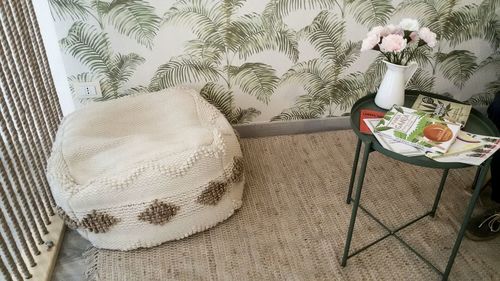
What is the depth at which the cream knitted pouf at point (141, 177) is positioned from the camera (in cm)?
154

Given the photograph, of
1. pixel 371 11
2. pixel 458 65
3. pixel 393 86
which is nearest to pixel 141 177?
pixel 393 86

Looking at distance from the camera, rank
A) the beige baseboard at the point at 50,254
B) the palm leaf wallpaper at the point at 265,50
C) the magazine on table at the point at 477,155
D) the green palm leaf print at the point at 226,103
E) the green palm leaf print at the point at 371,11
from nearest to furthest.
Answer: the magazine on table at the point at 477,155 < the beige baseboard at the point at 50,254 < the palm leaf wallpaper at the point at 265,50 < the green palm leaf print at the point at 371,11 < the green palm leaf print at the point at 226,103

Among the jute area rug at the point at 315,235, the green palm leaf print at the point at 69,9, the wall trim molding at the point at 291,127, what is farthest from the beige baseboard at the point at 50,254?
the wall trim molding at the point at 291,127

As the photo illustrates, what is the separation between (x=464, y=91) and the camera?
2420mm

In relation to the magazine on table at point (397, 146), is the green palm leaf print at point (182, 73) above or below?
below

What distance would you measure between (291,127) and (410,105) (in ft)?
2.88

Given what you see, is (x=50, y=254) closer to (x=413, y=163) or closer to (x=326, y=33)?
(x=413, y=163)

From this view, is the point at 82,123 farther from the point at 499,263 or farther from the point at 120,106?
the point at 499,263

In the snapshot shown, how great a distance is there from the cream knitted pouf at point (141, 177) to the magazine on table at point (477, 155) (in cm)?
85

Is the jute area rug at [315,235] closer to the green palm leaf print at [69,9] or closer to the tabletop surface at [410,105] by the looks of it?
the tabletop surface at [410,105]

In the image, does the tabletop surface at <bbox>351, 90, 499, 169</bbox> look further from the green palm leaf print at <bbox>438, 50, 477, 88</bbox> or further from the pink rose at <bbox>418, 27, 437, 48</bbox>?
the green palm leaf print at <bbox>438, 50, 477, 88</bbox>

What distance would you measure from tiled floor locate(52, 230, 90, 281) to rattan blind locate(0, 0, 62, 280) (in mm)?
87

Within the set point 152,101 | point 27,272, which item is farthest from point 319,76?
point 27,272

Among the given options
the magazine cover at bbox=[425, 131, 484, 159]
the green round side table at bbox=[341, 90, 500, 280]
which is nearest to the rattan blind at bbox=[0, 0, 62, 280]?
the green round side table at bbox=[341, 90, 500, 280]
